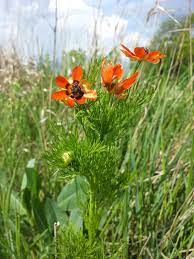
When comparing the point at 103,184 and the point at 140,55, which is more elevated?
the point at 140,55

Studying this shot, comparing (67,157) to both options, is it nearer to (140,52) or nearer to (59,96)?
(59,96)

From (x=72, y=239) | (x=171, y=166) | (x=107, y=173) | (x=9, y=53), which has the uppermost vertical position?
(x=107, y=173)

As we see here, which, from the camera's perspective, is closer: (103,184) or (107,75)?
(107,75)

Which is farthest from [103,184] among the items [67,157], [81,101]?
[81,101]

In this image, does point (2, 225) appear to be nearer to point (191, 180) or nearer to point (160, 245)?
point (160, 245)

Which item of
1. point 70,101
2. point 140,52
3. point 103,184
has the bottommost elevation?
point 103,184

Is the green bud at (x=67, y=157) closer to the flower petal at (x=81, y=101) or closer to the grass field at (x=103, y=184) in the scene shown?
the grass field at (x=103, y=184)

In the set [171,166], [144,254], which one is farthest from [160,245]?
[171,166]
